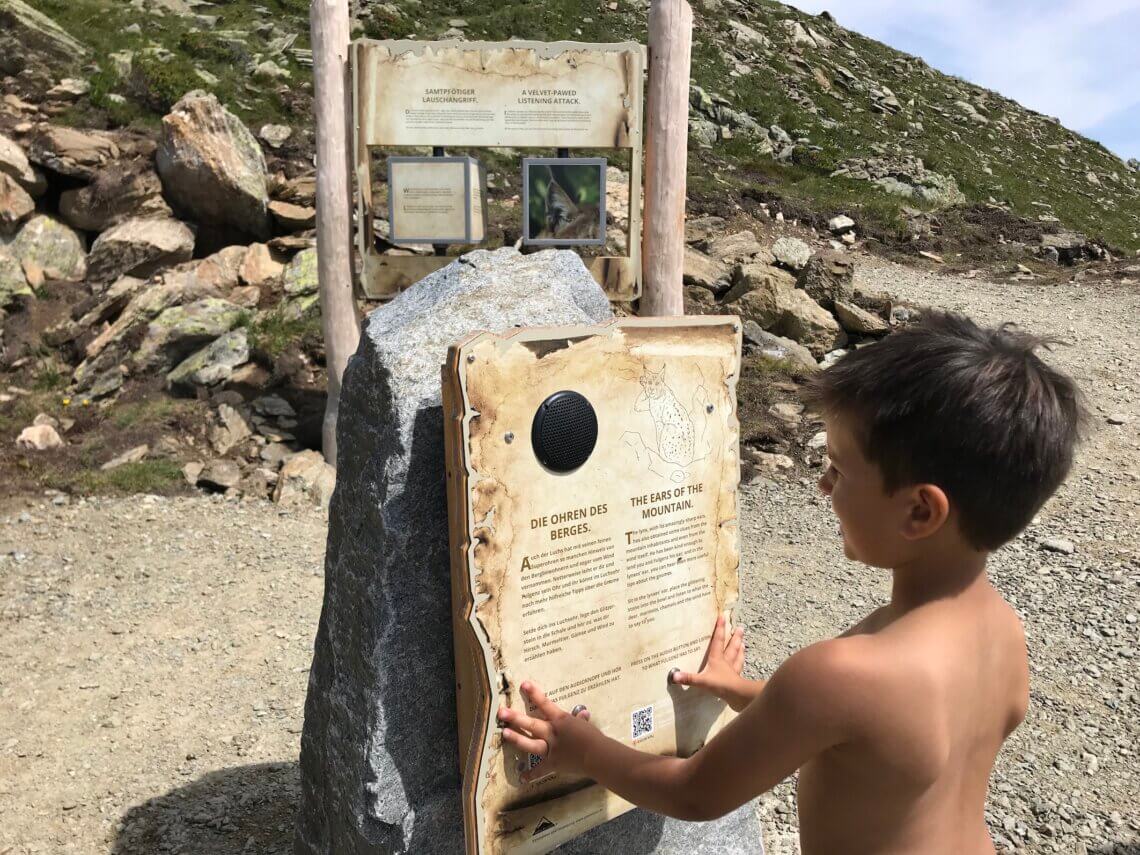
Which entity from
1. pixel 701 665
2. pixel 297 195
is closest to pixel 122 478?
pixel 297 195

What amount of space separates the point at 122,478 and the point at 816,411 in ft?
18.5

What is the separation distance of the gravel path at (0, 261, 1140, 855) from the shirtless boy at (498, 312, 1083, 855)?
5.97ft

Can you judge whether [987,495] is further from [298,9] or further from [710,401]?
[298,9]

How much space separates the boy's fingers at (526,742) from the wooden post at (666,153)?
426cm

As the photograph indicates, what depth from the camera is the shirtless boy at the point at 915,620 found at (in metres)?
1.27

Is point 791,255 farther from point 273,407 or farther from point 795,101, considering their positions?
point 795,101

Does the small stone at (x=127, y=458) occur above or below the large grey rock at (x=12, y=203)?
below

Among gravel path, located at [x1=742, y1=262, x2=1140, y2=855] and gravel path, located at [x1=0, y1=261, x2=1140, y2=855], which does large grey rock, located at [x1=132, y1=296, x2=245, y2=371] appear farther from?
gravel path, located at [x1=742, y1=262, x2=1140, y2=855]

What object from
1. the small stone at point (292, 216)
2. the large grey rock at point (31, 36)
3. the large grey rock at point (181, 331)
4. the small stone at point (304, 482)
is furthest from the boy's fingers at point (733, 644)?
the large grey rock at point (31, 36)

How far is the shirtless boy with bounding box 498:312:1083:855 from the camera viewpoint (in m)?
1.27

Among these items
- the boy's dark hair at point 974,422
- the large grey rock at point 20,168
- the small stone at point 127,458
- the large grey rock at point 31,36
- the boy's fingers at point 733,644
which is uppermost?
the large grey rock at point 31,36

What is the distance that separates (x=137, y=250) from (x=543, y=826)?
340 inches

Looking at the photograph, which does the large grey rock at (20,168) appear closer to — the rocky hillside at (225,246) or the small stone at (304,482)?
the rocky hillside at (225,246)

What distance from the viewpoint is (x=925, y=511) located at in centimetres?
129
